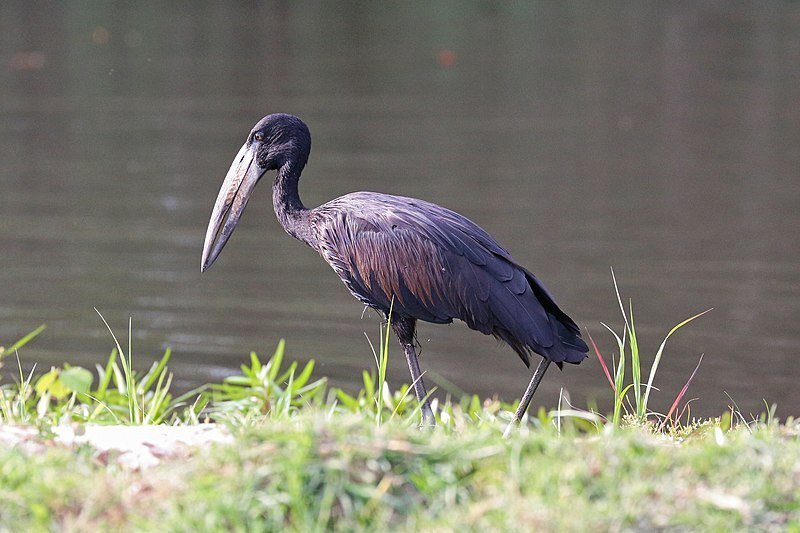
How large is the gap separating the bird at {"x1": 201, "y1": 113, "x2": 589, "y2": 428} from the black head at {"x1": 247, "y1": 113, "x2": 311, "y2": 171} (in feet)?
1.23

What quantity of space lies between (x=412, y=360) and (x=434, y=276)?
0.37 metres

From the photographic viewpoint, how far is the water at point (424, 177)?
8594 millimetres

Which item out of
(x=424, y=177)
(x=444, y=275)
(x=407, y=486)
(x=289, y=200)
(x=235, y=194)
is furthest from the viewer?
(x=424, y=177)

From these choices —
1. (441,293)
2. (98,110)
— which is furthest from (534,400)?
(98,110)

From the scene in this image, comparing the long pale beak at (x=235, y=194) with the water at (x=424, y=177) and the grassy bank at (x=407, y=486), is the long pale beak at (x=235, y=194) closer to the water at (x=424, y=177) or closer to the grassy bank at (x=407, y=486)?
the water at (x=424, y=177)

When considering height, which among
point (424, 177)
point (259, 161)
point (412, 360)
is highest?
point (259, 161)

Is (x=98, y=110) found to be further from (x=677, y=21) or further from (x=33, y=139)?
(x=677, y=21)

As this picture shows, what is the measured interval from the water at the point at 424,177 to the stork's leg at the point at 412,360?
6.76ft

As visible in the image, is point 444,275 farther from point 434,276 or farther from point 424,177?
point 424,177

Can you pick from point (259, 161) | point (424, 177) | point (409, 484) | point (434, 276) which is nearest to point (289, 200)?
point (259, 161)

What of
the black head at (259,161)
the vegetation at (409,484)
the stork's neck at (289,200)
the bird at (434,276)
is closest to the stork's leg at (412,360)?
the bird at (434,276)

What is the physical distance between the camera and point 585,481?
3.50 m

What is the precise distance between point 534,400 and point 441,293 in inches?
91.7

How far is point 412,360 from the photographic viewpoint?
556cm
